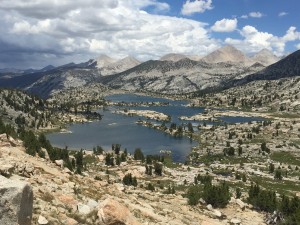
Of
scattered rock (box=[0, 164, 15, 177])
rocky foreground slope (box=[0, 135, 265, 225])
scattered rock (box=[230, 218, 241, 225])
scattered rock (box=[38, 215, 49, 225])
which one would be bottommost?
scattered rock (box=[230, 218, 241, 225])

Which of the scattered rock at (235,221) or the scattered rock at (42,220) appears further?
the scattered rock at (235,221)

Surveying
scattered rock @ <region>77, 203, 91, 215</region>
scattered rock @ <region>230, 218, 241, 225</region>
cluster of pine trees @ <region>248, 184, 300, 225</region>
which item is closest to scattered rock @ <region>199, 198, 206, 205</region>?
scattered rock @ <region>230, 218, 241, 225</region>

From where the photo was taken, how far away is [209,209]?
6203cm

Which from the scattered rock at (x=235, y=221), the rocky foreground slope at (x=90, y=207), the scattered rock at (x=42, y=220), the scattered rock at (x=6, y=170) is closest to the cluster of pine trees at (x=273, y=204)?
the rocky foreground slope at (x=90, y=207)

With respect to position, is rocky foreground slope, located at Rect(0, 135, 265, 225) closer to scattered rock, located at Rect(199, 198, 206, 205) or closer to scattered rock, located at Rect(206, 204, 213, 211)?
scattered rock, located at Rect(206, 204, 213, 211)

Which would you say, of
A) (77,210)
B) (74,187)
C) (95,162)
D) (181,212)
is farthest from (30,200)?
(95,162)

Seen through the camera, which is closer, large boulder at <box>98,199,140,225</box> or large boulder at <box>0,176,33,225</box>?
large boulder at <box>0,176,33,225</box>

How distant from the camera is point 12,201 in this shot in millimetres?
21484

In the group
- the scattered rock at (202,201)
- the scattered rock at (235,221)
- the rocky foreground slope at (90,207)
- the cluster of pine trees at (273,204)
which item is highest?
the rocky foreground slope at (90,207)

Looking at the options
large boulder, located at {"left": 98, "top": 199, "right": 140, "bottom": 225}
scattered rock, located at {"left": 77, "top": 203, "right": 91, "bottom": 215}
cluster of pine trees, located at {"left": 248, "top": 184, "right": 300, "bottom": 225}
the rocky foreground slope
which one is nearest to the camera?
the rocky foreground slope

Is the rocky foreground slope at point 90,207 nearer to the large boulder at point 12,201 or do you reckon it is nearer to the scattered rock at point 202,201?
the large boulder at point 12,201

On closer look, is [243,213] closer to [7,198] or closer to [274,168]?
[7,198]

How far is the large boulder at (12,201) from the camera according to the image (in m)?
21.2

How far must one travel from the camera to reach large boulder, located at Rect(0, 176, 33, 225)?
21247 millimetres
